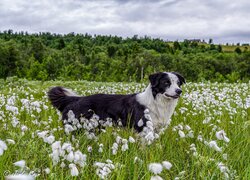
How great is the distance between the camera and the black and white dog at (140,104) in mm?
6156

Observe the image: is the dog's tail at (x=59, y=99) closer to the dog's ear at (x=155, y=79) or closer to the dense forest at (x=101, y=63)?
the dog's ear at (x=155, y=79)

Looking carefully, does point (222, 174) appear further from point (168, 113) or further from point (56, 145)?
point (168, 113)

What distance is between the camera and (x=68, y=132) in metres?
4.52

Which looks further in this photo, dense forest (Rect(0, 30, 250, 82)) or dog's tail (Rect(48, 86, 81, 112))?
dense forest (Rect(0, 30, 250, 82))

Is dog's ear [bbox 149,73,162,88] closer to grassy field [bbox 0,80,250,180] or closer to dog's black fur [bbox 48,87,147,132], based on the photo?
dog's black fur [bbox 48,87,147,132]

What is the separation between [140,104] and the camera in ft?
20.6

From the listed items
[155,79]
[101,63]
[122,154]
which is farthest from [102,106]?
[101,63]

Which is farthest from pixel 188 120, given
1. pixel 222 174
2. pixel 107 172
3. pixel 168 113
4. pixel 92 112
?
pixel 107 172

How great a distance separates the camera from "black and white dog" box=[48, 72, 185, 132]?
616cm

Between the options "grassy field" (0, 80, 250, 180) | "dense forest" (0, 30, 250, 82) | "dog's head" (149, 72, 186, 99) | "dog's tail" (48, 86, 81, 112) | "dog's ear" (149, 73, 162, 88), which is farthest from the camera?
"dense forest" (0, 30, 250, 82)

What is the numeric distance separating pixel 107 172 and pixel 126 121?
351 centimetres

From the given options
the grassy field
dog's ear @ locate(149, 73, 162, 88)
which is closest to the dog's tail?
the grassy field

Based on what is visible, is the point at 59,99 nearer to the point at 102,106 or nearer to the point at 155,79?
the point at 102,106

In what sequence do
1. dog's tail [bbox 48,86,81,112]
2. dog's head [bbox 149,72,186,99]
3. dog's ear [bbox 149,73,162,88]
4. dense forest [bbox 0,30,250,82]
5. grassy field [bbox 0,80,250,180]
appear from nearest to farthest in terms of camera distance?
grassy field [bbox 0,80,250,180]
dog's head [bbox 149,72,186,99]
dog's ear [bbox 149,73,162,88]
dog's tail [bbox 48,86,81,112]
dense forest [bbox 0,30,250,82]
